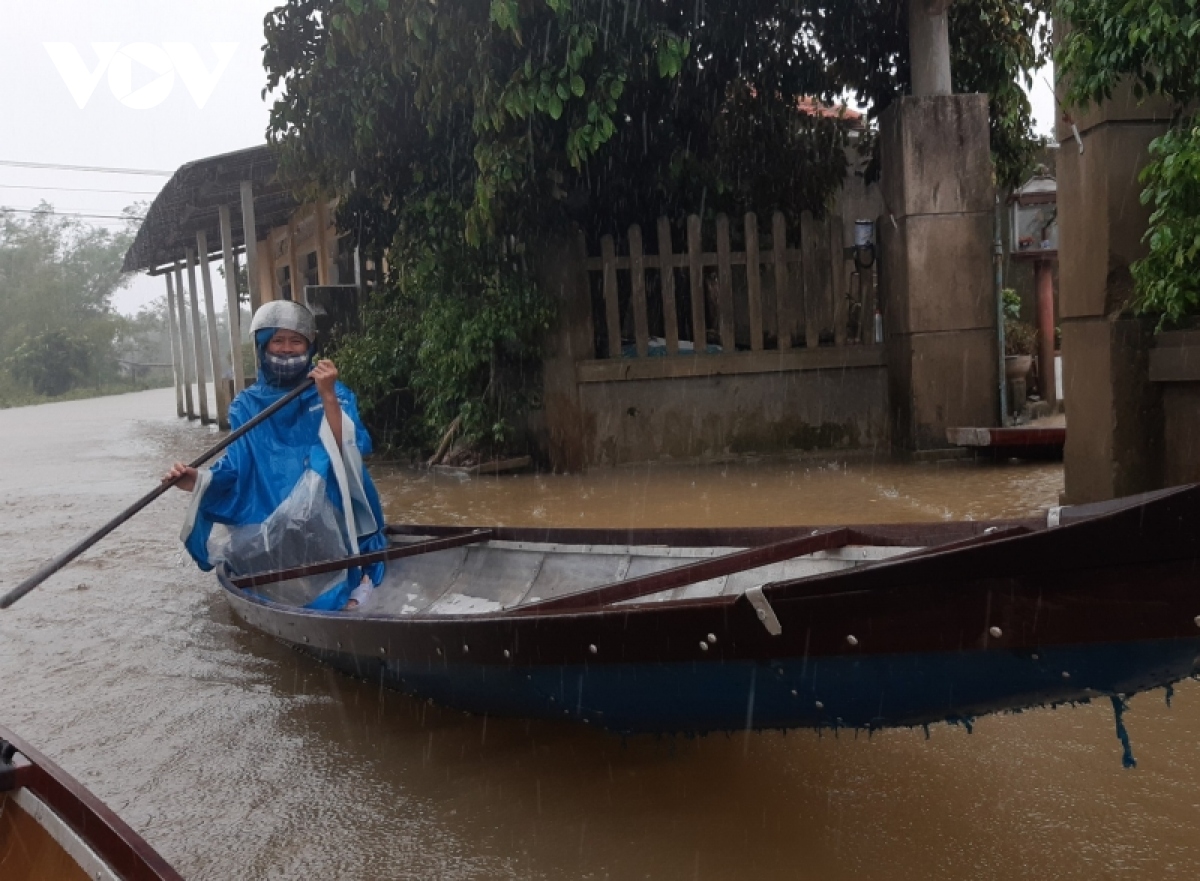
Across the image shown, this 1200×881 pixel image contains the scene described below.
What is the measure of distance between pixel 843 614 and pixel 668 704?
2.13ft

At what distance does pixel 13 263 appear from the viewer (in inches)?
2170

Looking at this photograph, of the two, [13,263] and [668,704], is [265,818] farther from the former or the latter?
[13,263]

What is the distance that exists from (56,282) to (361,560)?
185 feet

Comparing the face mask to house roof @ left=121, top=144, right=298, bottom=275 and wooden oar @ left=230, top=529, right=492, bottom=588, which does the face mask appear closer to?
wooden oar @ left=230, top=529, right=492, bottom=588

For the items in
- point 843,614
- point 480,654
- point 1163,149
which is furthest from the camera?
point 1163,149

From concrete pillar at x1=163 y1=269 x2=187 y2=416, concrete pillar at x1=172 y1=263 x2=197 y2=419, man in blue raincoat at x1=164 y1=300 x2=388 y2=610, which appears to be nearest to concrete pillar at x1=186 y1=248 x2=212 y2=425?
concrete pillar at x1=172 y1=263 x2=197 y2=419

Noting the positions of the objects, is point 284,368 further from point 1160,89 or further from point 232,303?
point 232,303

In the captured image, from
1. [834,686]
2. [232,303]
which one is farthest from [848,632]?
[232,303]

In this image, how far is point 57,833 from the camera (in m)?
2.03

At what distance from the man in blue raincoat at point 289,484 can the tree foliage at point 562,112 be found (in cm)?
366

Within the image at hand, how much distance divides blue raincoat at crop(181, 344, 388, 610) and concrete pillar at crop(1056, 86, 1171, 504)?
387 cm

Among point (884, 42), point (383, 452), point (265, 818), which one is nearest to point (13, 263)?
point (383, 452)

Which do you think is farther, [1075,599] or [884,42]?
[884,42]

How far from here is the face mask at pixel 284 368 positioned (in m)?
4.89
